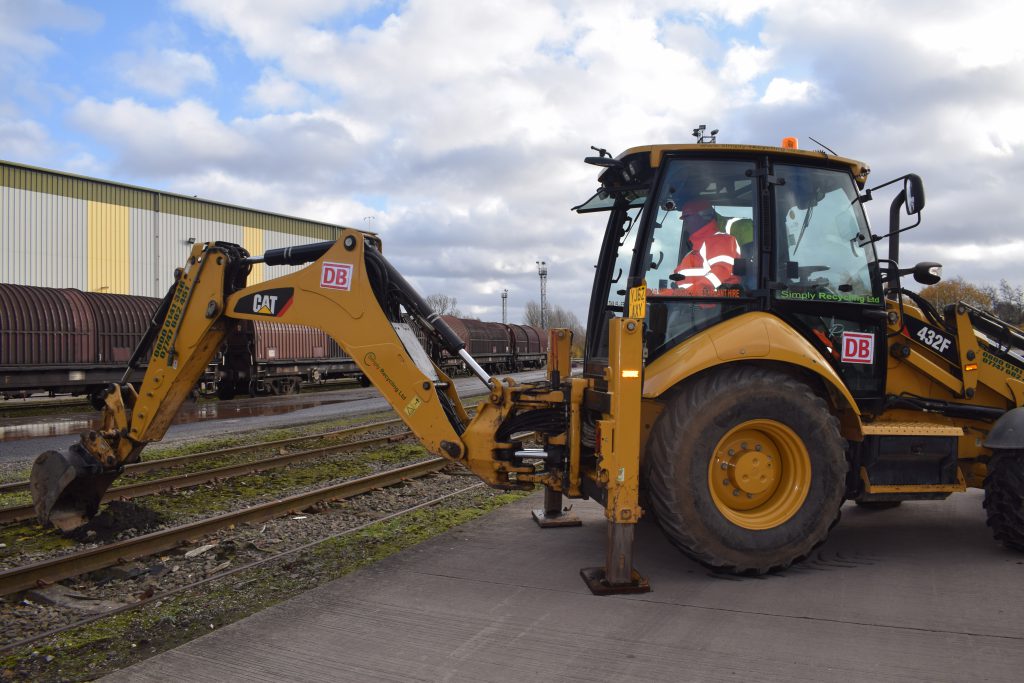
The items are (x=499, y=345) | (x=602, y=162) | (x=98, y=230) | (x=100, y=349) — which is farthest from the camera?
(x=499, y=345)

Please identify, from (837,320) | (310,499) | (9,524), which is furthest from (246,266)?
(837,320)

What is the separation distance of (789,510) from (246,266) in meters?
4.24

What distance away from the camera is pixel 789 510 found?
4.82 meters

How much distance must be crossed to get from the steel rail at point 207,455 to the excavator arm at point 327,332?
3251 millimetres

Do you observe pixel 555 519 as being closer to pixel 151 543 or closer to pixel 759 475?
pixel 759 475

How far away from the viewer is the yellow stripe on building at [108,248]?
3612cm

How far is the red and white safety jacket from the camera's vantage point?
513cm

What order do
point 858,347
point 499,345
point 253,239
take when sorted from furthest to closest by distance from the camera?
1. point 499,345
2. point 253,239
3. point 858,347

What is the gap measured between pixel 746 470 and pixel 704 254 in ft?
4.77

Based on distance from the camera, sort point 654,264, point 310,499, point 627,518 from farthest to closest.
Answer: point 310,499, point 654,264, point 627,518

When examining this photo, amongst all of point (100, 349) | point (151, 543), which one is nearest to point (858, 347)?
point (151, 543)

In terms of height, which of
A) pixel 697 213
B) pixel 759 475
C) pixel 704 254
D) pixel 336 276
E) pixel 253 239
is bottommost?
pixel 759 475

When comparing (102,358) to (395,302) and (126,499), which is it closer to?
(126,499)

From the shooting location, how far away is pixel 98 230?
119 ft
